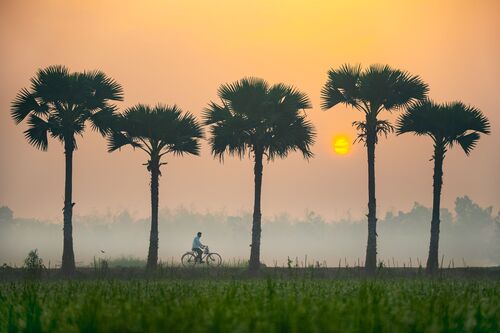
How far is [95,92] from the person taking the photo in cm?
4562

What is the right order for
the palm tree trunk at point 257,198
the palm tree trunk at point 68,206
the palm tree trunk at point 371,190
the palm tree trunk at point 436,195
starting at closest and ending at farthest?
the palm tree trunk at point 68,206 < the palm tree trunk at point 371,190 < the palm tree trunk at point 257,198 < the palm tree trunk at point 436,195

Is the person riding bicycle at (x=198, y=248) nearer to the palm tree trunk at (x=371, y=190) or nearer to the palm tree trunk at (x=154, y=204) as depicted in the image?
the palm tree trunk at (x=154, y=204)

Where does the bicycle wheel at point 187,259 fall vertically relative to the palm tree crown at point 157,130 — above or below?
below

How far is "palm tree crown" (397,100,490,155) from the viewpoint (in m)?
45.3

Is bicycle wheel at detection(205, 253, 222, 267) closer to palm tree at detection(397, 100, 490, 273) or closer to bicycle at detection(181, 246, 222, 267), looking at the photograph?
bicycle at detection(181, 246, 222, 267)

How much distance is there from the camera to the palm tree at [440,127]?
45.2 metres

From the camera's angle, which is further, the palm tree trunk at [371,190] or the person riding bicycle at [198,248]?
the person riding bicycle at [198,248]

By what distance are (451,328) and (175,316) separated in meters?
3.75

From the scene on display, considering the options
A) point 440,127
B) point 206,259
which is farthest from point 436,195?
point 206,259

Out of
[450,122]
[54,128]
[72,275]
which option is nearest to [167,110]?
[54,128]

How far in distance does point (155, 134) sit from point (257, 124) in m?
5.66

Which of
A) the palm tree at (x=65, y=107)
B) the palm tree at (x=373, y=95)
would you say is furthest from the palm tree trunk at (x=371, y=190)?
the palm tree at (x=65, y=107)

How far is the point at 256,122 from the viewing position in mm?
45125

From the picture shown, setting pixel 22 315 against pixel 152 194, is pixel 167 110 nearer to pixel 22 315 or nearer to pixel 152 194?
pixel 152 194
